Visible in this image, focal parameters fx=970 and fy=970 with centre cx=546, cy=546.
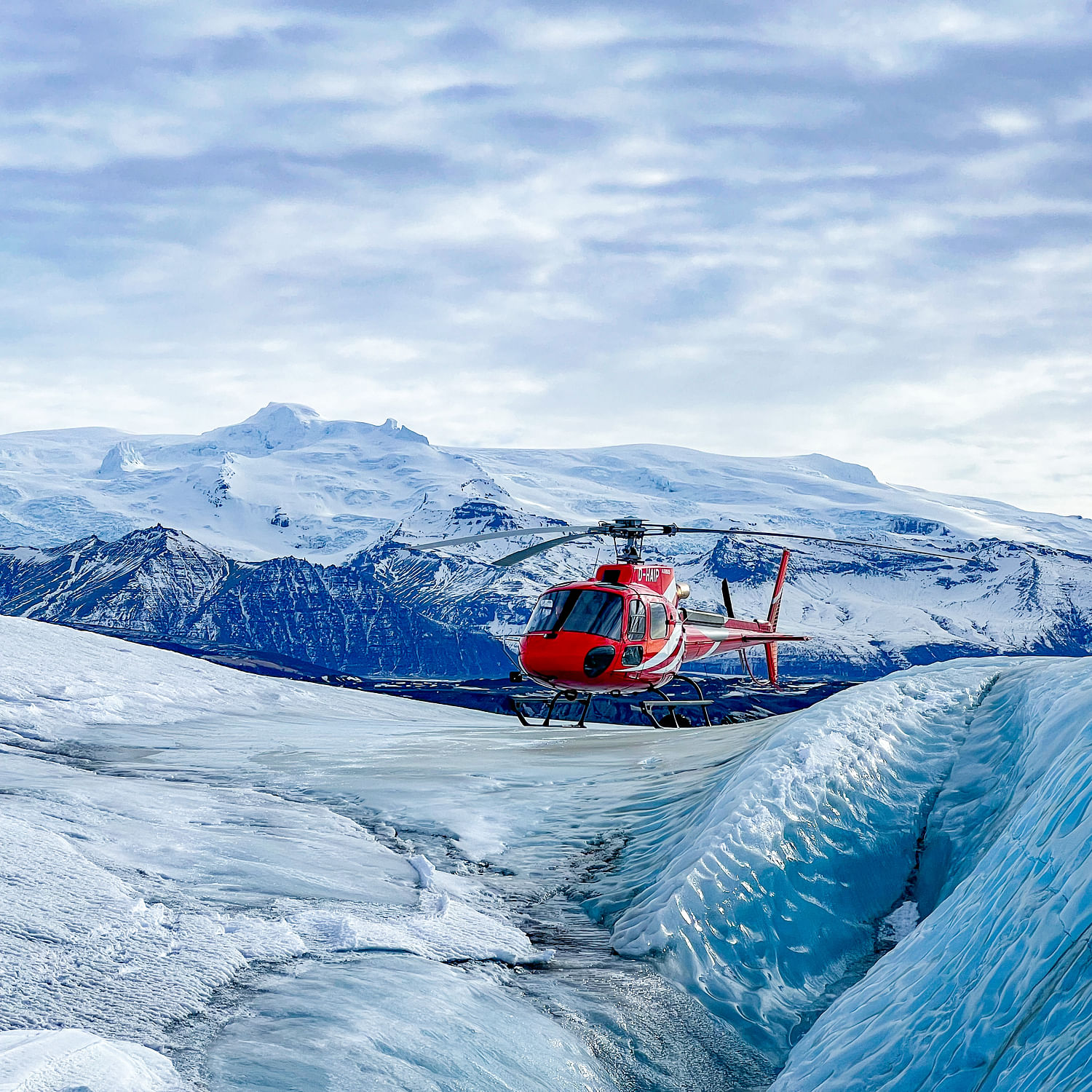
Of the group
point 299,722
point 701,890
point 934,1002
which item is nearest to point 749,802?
point 701,890

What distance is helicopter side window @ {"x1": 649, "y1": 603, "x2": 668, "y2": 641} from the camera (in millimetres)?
17359

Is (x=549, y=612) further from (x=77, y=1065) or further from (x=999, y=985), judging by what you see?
(x=77, y=1065)

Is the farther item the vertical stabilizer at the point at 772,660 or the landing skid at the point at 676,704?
the vertical stabilizer at the point at 772,660

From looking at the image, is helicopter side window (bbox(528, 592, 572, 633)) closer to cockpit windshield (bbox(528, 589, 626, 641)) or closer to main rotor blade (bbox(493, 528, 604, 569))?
cockpit windshield (bbox(528, 589, 626, 641))

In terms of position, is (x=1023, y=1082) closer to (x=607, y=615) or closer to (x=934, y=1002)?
(x=934, y=1002)

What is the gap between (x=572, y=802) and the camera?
417 inches

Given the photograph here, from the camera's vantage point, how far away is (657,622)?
17562mm

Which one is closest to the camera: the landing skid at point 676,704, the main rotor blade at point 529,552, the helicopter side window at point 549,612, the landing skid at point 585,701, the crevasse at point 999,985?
the crevasse at point 999,985

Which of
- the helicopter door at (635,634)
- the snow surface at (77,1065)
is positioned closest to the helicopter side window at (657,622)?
the helicopter door at (635,634)

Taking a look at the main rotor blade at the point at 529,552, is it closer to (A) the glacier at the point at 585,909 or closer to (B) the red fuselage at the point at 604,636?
(B) the red fuselage at the point at 604,636

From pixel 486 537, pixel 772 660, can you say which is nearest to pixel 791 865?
pixel 486 537

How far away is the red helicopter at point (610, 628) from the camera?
16594mm

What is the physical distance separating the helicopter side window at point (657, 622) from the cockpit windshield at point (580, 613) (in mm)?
741

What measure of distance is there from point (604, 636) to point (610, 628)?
18 cm
